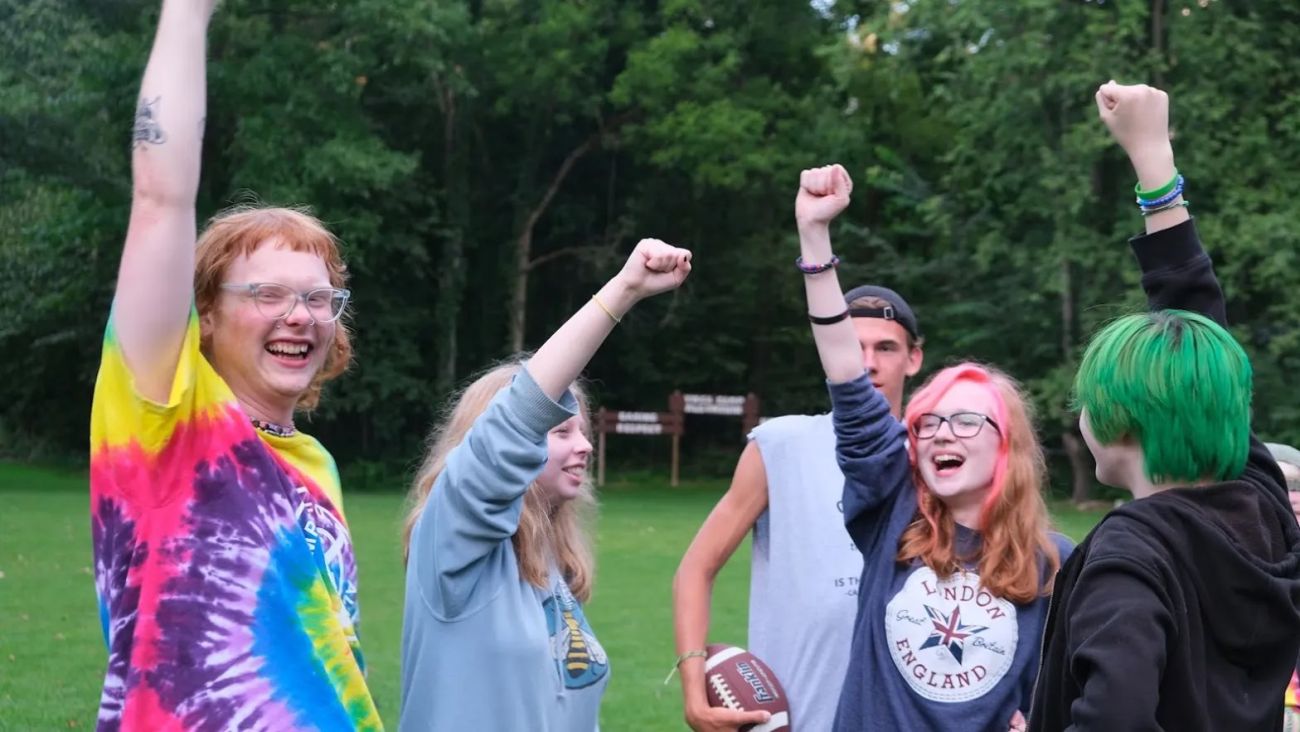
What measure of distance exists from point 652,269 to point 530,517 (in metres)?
0.77

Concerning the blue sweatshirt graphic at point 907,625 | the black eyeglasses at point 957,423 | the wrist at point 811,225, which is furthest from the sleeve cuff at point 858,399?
the wrist at point 811,225

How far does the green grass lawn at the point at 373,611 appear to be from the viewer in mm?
8258

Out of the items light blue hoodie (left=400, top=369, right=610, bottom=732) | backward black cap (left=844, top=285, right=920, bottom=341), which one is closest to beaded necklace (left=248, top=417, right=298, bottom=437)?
light blue hoodie (left=400, top=369, right=610, bottom=732)

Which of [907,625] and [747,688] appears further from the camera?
[747,688]

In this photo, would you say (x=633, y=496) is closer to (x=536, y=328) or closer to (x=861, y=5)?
(x=536, y=328)

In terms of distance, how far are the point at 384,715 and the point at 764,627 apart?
4.21 m

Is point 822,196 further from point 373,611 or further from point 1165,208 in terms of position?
point 373,611

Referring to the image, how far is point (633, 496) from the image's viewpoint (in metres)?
29.8

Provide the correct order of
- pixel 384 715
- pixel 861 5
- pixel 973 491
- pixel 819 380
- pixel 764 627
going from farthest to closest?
pixel 819 380 → pixel 861 5 → pixel 384 715 → pixel 764 627 → pixel 973 491

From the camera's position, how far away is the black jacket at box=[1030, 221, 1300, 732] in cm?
217

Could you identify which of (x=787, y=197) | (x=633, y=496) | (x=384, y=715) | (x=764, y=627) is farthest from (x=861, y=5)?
(x=764, y=627)

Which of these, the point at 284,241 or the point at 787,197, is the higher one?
the point at 787,197

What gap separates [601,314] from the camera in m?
2.83

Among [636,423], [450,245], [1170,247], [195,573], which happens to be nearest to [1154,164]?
[1170,247]
